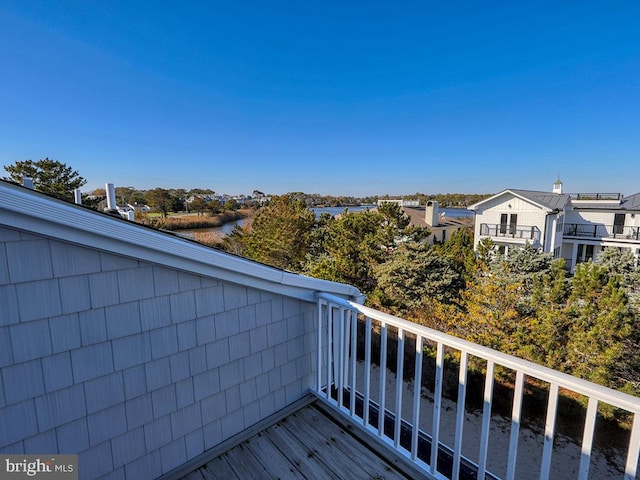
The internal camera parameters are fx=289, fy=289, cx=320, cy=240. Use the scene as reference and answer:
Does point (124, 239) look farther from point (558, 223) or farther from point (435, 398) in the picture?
point (558, 223)

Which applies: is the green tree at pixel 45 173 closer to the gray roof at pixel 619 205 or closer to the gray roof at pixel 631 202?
the gray roof at pixel 619 205

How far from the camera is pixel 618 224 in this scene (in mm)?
15727

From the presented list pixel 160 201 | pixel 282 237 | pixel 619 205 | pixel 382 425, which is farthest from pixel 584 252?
pixel 160 201

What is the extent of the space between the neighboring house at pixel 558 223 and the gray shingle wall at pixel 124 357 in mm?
15045

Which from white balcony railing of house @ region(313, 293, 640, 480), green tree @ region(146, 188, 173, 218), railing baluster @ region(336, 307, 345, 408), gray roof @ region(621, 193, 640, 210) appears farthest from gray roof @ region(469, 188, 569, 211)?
green tree @ region(146, 188, 173, 218)

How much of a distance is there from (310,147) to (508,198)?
13070 mm

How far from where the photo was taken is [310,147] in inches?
837

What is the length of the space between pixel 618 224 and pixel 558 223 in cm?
345

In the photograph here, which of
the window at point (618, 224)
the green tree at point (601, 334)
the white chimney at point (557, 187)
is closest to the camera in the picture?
the green tree at point (601, 334)

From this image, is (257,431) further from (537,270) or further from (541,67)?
(541,67)

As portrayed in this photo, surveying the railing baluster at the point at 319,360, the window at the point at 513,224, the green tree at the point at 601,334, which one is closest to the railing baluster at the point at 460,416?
the railing baluster at the point at 319,360

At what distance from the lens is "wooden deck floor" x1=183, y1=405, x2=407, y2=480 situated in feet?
5.96

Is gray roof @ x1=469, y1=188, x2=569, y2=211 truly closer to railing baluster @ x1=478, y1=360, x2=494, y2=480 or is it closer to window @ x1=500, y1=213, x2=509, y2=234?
window @ x1=500, y1=213, x2=509, y2=234

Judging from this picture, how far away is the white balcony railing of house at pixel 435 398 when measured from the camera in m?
1.09
